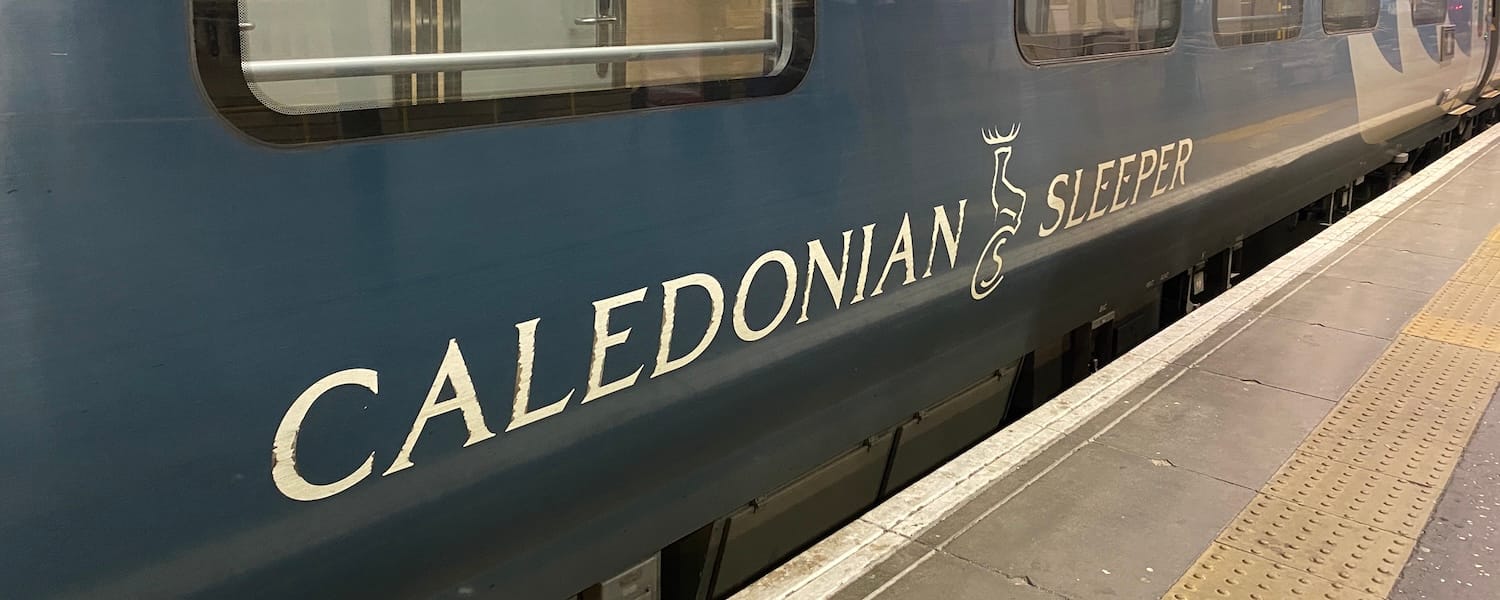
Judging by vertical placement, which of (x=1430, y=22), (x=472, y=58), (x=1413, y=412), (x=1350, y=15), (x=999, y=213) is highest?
(x=1430, y=22)

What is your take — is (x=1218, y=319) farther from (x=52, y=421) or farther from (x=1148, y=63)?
(x=52, y=421)

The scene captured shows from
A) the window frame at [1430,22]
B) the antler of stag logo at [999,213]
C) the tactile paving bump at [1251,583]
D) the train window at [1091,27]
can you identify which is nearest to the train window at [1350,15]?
the window frame at [1430,22]

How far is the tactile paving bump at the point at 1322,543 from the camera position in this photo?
2641 millimetres

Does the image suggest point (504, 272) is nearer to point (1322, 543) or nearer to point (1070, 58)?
point (1322, 543)

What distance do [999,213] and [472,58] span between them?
1.83m

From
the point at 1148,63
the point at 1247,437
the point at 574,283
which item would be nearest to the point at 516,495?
the point at 574,283

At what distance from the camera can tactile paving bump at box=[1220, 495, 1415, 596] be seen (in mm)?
2641

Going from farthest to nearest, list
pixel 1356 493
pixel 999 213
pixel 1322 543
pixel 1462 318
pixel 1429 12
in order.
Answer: pixel 1429 12 < pixel 1462 318 < pixel 999 213 < pixel 1356 493 < pixel 1322 543

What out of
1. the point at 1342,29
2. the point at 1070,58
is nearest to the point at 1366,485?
the point at 1070,58

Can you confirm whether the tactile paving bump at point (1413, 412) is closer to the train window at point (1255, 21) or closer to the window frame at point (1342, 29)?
the train window at point (1255, 21)

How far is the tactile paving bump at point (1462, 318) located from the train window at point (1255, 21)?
4.31ft

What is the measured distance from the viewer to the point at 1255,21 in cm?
477

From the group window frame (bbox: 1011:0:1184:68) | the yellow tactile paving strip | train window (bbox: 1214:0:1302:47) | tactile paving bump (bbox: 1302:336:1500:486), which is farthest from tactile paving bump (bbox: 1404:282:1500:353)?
window frame (bbox: 1011:0:1184:68)

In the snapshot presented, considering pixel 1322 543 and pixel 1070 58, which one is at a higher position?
pixel 1070 58
